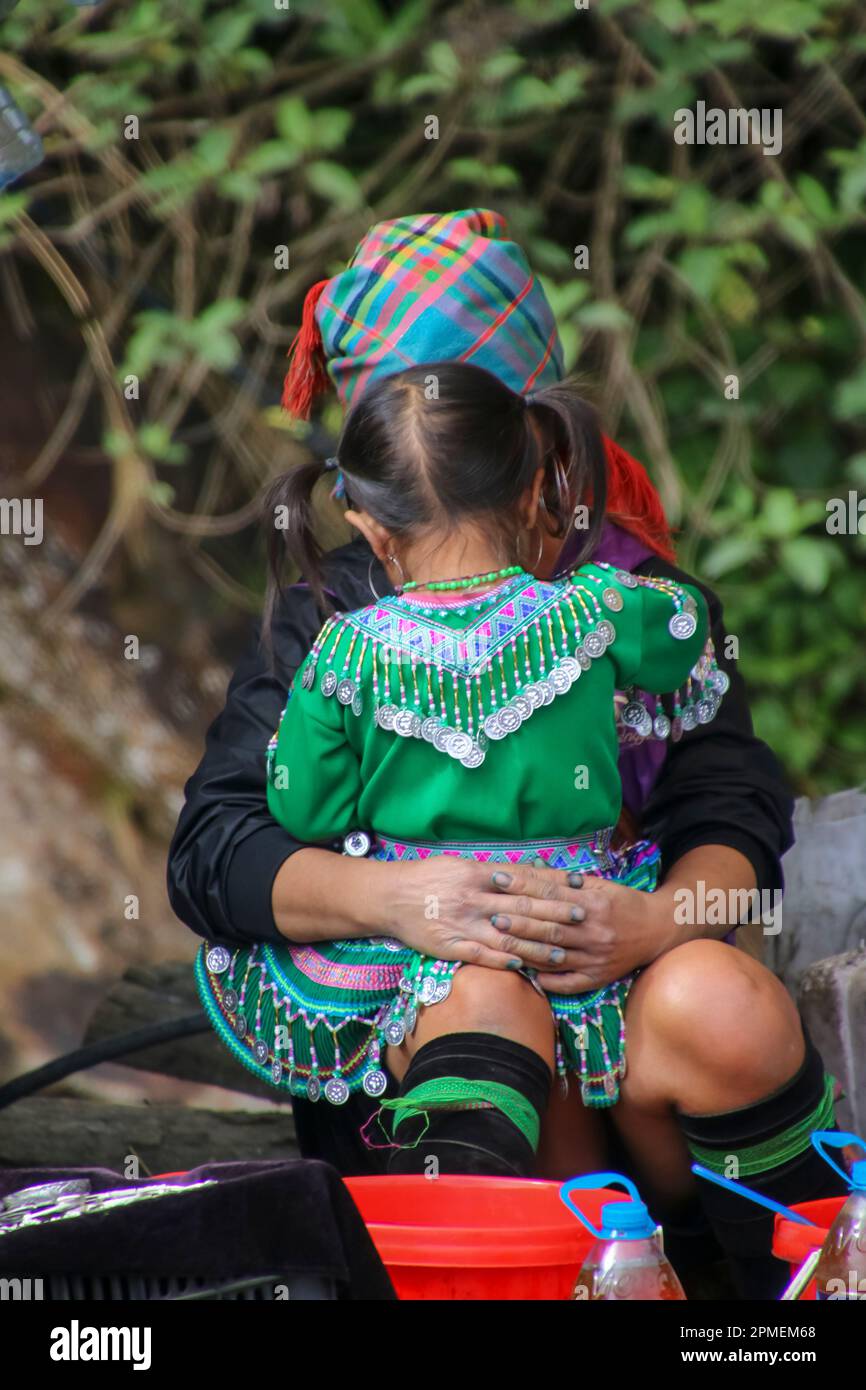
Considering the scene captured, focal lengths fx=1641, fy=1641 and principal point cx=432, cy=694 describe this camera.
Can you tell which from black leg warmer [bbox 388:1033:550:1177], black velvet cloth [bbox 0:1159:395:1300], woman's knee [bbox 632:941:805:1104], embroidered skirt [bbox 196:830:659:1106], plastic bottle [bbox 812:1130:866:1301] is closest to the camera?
black velvet cloth [bbox 0:1159:395:1300]

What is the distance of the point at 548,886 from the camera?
1.65 meters

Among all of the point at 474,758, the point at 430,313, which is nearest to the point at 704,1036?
the point at 474,758

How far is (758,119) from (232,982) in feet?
8.31

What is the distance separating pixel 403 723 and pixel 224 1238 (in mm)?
→ 687

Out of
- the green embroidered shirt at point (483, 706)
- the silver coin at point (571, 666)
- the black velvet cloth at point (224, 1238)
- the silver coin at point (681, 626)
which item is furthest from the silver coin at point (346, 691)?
the black velvet cloth at point (224, 1238)

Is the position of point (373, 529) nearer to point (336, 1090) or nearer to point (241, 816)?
point (241, 816)

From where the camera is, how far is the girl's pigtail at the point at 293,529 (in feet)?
6.04

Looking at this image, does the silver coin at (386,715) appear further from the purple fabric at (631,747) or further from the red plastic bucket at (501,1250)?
the red plastic bucket at (501,1250)

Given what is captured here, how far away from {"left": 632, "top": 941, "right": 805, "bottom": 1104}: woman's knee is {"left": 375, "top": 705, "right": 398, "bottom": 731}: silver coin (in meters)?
0.36

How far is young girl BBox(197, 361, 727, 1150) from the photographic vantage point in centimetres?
166

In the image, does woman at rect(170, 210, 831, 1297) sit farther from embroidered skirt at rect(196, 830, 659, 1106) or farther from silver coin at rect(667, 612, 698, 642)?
silver coin at rect(667, 612, 698, 642)

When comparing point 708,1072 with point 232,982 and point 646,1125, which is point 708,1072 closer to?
point 646,1125

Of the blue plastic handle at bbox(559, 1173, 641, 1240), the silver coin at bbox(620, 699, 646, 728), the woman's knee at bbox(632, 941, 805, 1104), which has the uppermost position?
the silver coin at bbox(620, 699, 646, 728)

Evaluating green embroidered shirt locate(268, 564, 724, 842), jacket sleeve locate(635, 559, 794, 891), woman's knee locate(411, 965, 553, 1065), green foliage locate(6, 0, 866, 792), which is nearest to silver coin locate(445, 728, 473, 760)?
green embroidered shirt locate(268, 564, 724, 842)
